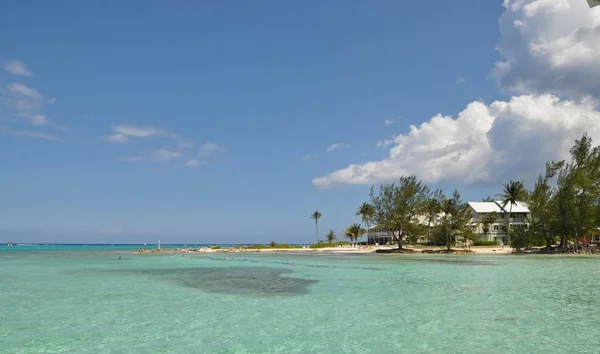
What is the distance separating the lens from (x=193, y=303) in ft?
69.7

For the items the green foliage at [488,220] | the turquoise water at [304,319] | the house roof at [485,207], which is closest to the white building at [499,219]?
the house roof at [485,207]

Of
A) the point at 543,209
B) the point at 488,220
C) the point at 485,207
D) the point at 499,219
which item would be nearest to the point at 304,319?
the point at 543,209

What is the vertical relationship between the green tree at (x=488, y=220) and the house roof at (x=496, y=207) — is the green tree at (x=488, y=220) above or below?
below

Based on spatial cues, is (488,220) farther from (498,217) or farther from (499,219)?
(499,219)

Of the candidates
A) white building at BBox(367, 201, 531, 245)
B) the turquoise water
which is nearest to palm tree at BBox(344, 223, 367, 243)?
white building at BBox(367, 201, 531, 245)

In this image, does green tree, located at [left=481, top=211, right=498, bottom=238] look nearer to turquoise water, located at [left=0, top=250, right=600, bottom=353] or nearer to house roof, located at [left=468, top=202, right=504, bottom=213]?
house roof, located at [left=468, top=202, right=504, bottom=213]

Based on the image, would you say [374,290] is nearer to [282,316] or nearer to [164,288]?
[282,316]

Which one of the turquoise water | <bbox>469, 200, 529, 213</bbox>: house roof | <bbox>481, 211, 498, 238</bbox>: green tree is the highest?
<bbox>469, 200, 529, 213</bbox>: house roof

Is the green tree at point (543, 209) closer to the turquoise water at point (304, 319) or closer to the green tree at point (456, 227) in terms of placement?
the green tree at point (456, 227)

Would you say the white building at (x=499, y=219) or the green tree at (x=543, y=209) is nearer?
the green tree at (x=543, y=209)

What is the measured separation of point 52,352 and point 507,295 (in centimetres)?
2105

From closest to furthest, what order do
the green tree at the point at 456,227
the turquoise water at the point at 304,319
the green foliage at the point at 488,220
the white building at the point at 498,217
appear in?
the turquoise water at the point at 304,319 → the green tree at the point at 456,227 → the green foliage at the point at 488,220 → the white building at the point at 498,217

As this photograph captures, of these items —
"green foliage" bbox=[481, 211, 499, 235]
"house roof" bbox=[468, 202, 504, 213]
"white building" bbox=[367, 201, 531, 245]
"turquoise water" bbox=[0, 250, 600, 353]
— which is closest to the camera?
"turquoise water" bbox=[0, 250, 600, 353]

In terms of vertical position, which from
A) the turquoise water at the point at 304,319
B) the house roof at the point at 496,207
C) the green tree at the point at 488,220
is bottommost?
the turquoise water at the point at 304,319
